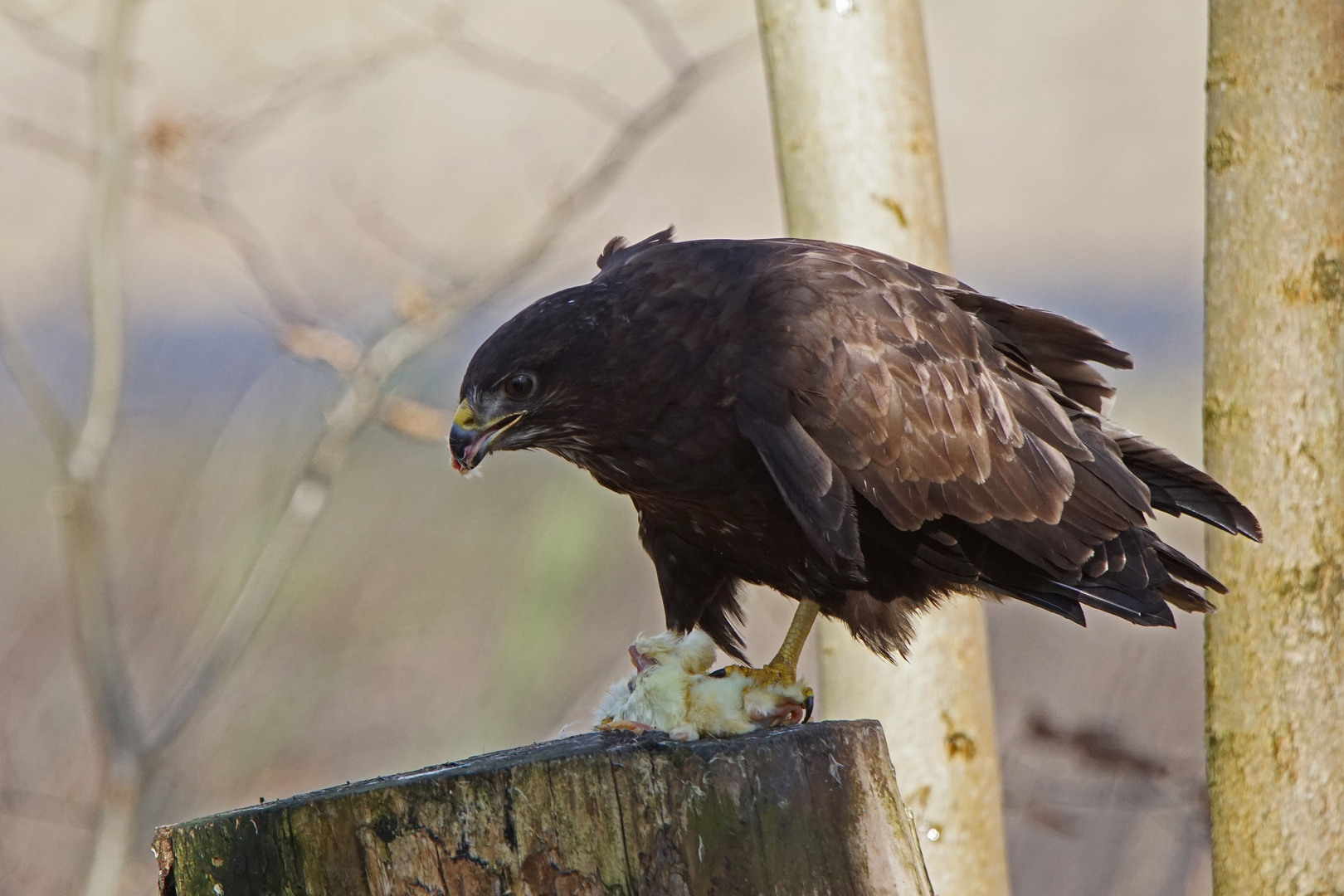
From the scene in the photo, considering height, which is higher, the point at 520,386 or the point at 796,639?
the point at 520,386

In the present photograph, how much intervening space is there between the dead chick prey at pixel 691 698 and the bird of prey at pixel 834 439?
0.12 m

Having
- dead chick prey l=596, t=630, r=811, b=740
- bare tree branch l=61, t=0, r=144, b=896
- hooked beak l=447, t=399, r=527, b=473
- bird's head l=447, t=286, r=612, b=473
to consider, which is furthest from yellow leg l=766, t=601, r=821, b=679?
bare tree branch l=61, t=0, r=144, b=896

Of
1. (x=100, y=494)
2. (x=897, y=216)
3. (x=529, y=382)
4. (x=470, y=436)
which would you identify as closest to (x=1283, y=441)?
(x=897, y=216)

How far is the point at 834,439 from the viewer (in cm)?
296

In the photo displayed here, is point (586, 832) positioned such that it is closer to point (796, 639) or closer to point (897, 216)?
point (796, 639)

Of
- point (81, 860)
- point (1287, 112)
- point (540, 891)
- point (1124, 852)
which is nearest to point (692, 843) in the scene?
point (540, 891)

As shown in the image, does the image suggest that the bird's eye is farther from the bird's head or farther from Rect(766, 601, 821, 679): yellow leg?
Rect(766, 601, 821, 679): yellow leg

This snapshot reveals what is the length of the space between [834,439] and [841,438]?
22mm

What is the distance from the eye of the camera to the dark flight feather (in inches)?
117

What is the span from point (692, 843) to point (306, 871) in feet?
1.98

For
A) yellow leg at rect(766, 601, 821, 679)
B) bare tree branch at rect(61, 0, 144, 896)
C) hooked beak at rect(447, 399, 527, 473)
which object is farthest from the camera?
bare tree branch at rect(61, 0, 144, 896)

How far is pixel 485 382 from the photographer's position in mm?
2967

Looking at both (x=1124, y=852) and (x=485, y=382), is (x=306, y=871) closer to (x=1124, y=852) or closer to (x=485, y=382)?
(x=485, y=382)

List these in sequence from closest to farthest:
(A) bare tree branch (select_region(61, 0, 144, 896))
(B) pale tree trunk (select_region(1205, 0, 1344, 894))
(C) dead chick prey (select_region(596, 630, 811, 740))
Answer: (C) dead chick prey (select_region(596, 630, 811, 740)), (B) pale tree trunk (select_region(1205, 0, 1344, 894)), (A) bare tree branch (select_region(61, 0, 144, 896))
